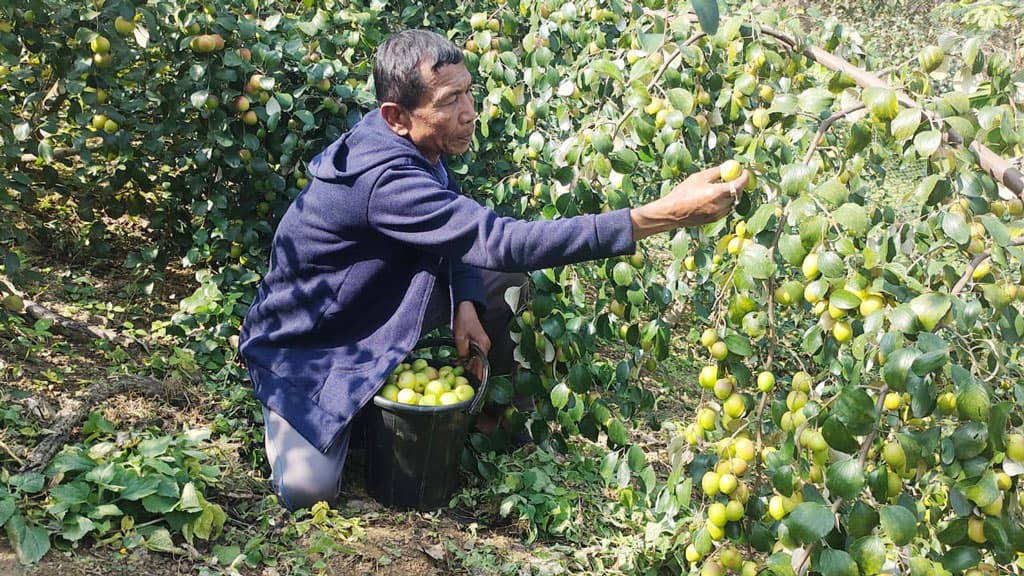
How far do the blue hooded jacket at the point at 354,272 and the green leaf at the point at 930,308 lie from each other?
94cm

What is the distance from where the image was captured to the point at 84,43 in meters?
2.65

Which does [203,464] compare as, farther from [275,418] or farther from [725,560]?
[725,560]

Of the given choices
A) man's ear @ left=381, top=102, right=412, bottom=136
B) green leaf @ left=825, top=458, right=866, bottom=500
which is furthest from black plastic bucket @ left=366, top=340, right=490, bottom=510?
green leaf @ left=825, top=458, right=866, bottom=500

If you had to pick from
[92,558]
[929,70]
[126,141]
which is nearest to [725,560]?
[929,70]

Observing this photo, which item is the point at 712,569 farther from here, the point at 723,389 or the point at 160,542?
the point at 160,542

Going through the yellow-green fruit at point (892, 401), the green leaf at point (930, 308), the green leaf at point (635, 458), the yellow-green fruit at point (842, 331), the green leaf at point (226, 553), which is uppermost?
the green leaf at point (930, 308)

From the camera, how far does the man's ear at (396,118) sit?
238 cm

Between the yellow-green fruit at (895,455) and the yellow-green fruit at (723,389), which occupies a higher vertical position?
the yellow-green fruit at (895,455)

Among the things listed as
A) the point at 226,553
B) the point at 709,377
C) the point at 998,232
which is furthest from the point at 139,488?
the point at 998,232

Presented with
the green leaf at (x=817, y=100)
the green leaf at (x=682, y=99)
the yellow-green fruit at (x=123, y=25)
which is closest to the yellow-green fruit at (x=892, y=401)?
the green leaf at (x=817, y=100)

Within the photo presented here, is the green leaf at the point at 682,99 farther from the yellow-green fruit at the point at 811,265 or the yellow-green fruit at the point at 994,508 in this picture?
the yellow-green fruit at the point at 994,508

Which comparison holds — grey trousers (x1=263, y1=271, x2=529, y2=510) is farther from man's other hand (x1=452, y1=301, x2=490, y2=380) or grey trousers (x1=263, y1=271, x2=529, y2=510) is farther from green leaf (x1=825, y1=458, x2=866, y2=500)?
green leaf (x1=825, y1=458, x2=866, y2=500)

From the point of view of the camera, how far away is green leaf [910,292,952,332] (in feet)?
4.47

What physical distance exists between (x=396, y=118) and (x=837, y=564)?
5.08 ft
